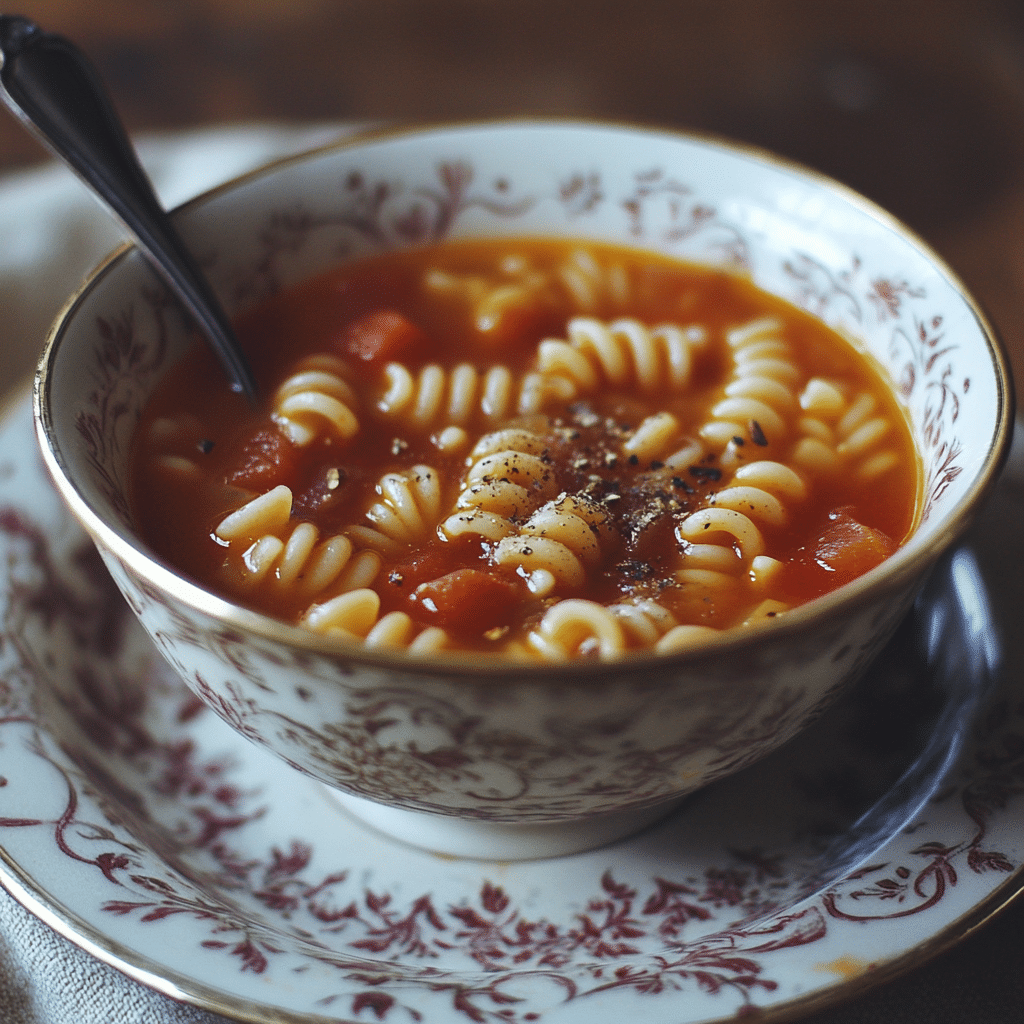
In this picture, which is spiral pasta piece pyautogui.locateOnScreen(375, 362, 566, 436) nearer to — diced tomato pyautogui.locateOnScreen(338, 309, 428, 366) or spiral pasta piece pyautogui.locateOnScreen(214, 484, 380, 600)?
diced tomato pyautogui.locateOnScreen(338, 309, 428, 366)

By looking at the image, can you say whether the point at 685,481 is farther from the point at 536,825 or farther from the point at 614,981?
the point at 614,981

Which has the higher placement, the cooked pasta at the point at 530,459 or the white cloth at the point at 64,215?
the cooked pasta at the point at 530,459

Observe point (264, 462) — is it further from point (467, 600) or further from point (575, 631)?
point (575, 631)

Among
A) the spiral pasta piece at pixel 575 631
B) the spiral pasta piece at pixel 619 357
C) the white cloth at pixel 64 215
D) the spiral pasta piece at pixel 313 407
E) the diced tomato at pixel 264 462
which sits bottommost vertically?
the white cloth at pixel 64 215

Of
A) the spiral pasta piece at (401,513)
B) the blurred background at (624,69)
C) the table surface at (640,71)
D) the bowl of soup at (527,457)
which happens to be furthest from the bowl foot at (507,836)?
the blurred background at (624,69)

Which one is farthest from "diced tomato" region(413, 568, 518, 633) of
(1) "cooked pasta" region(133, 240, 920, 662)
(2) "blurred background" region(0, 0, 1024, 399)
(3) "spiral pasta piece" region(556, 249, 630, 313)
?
(2) "blurred background" region(0, 0, 1024, 399)

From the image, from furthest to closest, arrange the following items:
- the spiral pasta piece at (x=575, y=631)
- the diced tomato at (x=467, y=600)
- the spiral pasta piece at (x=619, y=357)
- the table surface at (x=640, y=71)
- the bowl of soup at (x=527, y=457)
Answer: the table surface at (x=640, y=71) < the spiral pasta piece at (x=619, y=357) < the diced tomato at (x=467, y=600) < the spiral pasta piece at (x=575, y=631) < the bowl of soup at (x=527, y=457)

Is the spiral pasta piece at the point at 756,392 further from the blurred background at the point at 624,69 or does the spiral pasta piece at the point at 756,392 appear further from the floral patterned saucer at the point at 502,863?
the blurred background at the point at 624,69

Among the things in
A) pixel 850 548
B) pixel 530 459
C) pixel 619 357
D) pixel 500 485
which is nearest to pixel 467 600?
pixel 500 485

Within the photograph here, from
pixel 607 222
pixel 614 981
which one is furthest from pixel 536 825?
pixel 607 222
